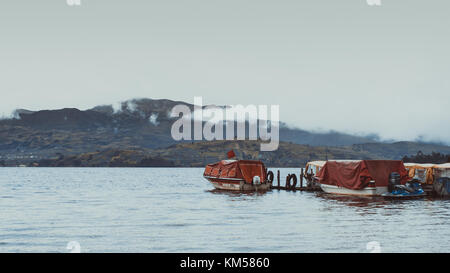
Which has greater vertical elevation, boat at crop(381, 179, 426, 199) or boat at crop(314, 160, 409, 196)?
boat at crop(314, 160, 409, 196)

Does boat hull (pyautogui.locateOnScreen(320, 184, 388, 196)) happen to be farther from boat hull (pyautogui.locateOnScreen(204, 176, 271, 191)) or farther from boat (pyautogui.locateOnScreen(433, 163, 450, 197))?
boat hull (pyautogui.locateOnScreen(204, 176, 271, 191))

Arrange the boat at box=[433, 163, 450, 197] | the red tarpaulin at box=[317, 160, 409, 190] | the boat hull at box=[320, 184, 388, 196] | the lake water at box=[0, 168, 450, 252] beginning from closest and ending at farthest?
the lake water at box=[0, 168, 450, 252]
the boat hull at box=[320, 184, 388, 196]
the red tarpaulin at box=[317, 160, 409, 190]
the boat at box=[433, 163, 450, 197]

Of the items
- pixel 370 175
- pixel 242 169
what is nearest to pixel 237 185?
pixel 242 169

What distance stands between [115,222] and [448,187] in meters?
47.7

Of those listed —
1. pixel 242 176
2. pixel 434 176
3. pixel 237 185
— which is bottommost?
pixel 237 185

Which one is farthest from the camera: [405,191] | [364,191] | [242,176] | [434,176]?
[242,176]

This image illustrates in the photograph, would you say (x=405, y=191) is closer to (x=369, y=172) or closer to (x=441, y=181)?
(x=369, y=172)

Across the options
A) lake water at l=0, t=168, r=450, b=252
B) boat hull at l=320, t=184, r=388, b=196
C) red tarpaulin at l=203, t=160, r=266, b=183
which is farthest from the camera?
red tarpaulin at l=203, t=160, r=266, b=183

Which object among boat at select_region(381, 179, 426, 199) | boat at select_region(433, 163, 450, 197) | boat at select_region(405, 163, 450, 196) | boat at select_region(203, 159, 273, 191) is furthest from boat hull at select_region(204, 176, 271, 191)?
boat at select_region(433, 163, 450, 197)
